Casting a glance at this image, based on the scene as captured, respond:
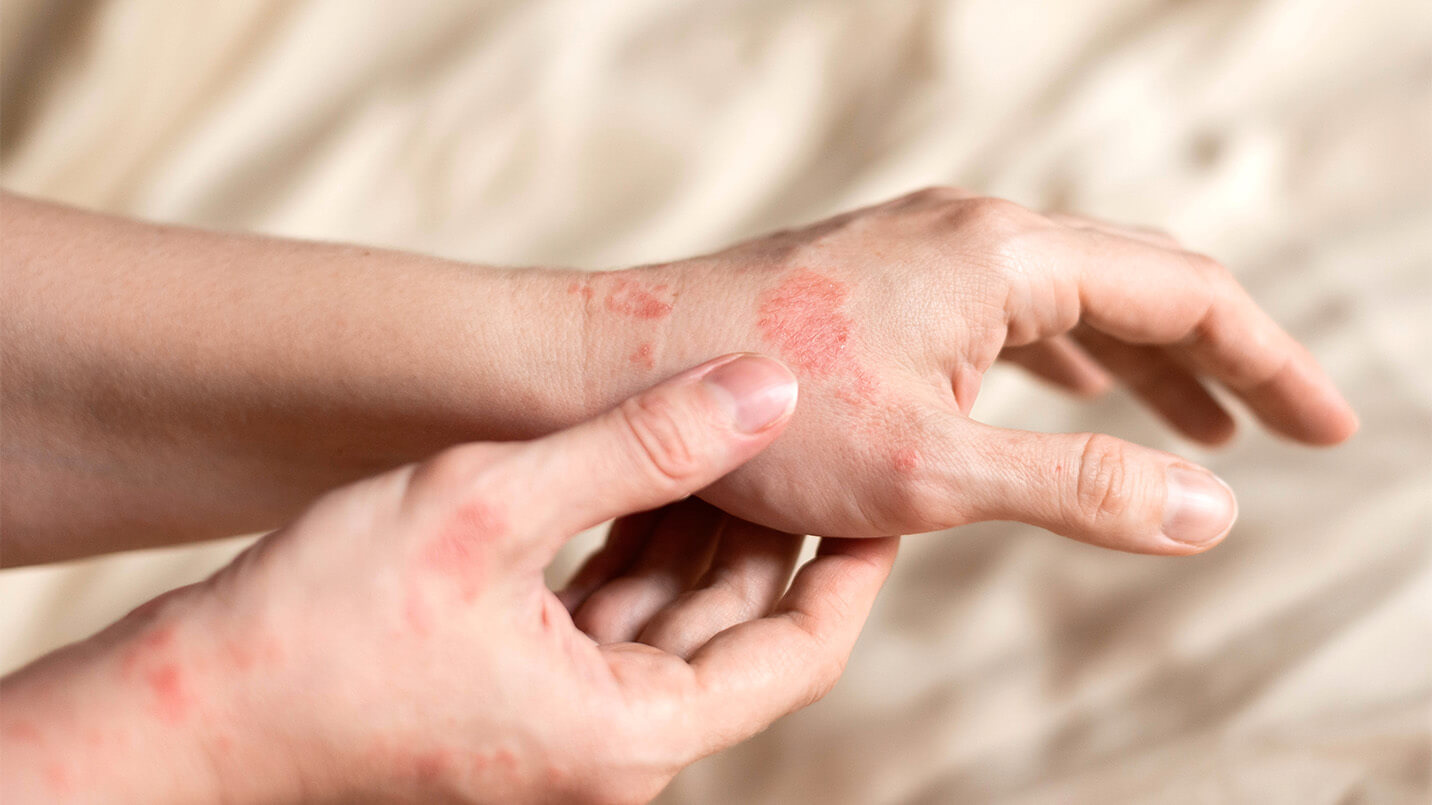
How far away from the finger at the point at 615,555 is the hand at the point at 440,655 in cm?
30

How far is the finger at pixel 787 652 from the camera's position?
2.52ft

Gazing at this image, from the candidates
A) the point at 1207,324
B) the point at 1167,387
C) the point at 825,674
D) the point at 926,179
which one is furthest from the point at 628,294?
the point at 926,179

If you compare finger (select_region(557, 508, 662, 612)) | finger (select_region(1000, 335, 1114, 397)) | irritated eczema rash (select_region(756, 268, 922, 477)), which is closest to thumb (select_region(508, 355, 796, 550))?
irritated eczema rash (select_region(756, 268, 922, 477))

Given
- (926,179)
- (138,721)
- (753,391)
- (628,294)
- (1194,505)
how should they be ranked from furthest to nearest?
(926,179), (628,294), (1194,505), (753,391), (138,721)

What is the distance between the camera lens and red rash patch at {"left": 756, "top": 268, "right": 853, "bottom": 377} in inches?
35.8

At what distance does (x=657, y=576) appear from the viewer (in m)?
1.04

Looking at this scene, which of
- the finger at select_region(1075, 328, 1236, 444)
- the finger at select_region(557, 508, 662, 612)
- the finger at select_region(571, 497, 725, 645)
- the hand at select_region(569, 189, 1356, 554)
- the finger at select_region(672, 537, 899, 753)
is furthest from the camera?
the finger at select_region(1075, 328, 1236, 444)

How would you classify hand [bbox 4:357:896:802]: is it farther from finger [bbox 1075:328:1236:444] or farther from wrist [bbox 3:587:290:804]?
finger [bbox 1075:328:1236:444]

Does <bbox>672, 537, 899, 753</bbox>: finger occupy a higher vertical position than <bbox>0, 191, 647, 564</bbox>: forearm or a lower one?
lower

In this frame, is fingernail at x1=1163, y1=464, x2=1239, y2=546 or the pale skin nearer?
the pale skin

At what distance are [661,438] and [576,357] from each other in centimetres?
27

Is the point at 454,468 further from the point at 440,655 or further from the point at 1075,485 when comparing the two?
the point at 1075,485

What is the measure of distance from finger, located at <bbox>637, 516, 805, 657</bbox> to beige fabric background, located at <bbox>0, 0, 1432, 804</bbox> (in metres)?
0.28

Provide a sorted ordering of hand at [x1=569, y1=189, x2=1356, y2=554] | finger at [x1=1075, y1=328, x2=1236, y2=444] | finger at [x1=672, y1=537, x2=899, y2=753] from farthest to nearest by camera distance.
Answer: finger at [x1=1075, y1=328, x2=1236, y2=444] → hand at [x1=569, y1=189, x2=1356, y2=554] → finger at [x1=672, y1=537, x2=899, y2=753]
